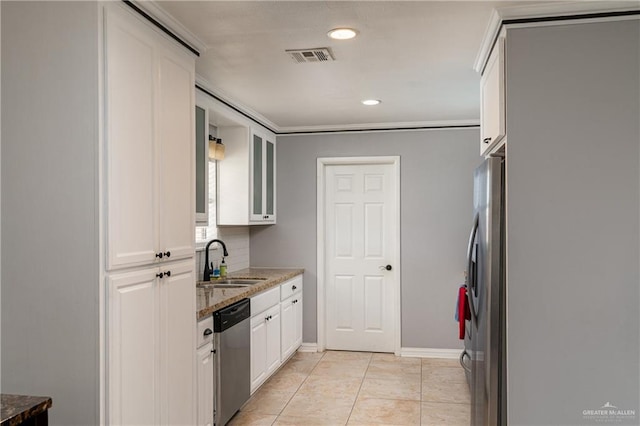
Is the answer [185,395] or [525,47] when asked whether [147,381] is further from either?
[525,47]

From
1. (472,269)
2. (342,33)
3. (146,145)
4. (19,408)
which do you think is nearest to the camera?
(19,408)

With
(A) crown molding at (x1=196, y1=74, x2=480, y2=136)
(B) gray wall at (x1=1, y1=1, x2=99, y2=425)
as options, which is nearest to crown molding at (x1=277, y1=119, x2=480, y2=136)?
(A) crown molding at (x1=196, y1=74, x2=480, y2=136)

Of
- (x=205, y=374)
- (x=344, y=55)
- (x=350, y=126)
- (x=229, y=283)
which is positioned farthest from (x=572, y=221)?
(x=350, y=126)

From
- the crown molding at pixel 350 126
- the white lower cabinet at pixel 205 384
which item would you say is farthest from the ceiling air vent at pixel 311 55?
the white lower cabinet at pixel 205 384

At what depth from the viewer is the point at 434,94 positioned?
4.14m

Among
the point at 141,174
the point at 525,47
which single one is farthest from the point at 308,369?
the point at 525,47

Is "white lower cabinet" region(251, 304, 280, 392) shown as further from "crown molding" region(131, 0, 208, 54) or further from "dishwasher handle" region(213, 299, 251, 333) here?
"crown molding" region(131, 0, 208, 54)

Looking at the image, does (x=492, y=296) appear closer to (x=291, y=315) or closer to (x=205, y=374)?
(x=205, y=374)

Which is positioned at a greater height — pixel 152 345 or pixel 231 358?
pixel 152 345

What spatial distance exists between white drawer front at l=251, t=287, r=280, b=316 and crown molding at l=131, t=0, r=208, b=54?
1.95m

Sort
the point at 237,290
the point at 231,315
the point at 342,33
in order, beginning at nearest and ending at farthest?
the point at 342,33
the point at 231,315
the point at 237,290

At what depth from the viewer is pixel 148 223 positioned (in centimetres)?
237

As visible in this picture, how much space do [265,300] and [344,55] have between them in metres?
2.13

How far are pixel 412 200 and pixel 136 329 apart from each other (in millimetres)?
3642
